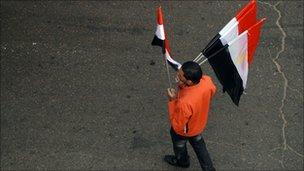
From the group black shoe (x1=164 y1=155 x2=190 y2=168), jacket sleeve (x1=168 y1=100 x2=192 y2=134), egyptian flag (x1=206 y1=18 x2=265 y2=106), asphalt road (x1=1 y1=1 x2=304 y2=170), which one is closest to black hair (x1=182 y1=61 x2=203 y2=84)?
jacket sleeve (x1=168 y1=100 x2=192 y2=134)

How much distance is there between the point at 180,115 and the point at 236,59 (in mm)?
708

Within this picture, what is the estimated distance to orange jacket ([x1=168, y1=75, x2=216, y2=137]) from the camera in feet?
Answer: 15.1

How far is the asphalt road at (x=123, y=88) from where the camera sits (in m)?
5.79

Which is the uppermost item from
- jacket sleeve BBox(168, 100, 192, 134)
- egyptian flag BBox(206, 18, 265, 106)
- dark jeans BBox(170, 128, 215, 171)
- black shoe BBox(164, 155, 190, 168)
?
egyptian flag BBox(206, 18, 265, 106)

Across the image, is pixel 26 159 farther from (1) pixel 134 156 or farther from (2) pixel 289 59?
(2) pixel 289 59

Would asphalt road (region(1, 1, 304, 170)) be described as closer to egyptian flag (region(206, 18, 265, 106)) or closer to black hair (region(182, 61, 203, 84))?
egyptian flag (region(206, 18, 265, 106))

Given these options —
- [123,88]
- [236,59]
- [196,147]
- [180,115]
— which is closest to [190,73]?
[180,115]

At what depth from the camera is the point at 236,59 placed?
15.6 feet

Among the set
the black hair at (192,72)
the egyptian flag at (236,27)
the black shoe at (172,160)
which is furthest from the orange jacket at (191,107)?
the black shoe at (172,160)

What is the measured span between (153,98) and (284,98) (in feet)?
5.01

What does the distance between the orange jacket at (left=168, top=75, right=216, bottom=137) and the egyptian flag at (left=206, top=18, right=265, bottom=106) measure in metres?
0.21

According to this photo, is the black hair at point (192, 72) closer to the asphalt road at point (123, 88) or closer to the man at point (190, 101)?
the man at point (190, 101)

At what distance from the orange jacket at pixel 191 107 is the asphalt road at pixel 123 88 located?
3.34 feet

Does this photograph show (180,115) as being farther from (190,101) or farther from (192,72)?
(192,72)
